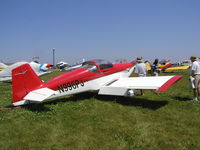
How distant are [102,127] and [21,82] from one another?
3087 mm

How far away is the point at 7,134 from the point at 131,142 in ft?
9.14

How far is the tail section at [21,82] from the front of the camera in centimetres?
504

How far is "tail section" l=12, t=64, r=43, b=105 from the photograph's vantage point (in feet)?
16.5

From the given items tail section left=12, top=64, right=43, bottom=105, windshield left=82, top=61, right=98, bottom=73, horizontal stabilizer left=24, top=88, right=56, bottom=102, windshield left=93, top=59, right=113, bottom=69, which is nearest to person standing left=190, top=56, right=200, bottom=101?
windshield left=93, top=59, right=113, bottom=69

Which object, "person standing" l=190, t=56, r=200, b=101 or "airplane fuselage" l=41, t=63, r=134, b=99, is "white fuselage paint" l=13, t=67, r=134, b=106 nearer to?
"airplane fuselage" l=41, t=63, r=134, b=99

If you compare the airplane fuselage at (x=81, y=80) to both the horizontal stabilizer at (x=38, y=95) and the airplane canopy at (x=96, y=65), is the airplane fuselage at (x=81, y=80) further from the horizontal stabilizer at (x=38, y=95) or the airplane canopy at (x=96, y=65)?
the horizontal stabilizer at (x=38, y=95)

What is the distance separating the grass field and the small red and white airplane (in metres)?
0.55

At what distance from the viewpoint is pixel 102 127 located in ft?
12.5

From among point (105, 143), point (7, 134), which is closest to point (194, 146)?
point (105, 143)

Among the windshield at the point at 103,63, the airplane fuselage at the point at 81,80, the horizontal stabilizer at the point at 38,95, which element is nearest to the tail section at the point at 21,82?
the horizontal stabilizer at the point at 38,95

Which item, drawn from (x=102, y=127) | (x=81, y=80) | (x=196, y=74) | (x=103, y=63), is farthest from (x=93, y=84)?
(x=196, y=74)

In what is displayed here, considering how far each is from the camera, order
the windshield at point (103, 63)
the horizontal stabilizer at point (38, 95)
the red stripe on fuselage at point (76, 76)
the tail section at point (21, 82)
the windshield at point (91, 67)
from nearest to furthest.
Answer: the horizontal stabilizer at point (38, 95) → the tail section at point (21, 82) → the red stripe on fuselage at point (76, 76) → the windshield at point (91, 67) → the windshield at point (103, 63)

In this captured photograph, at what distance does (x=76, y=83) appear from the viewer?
20.0ft

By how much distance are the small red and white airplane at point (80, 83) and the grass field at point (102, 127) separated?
551 mm
